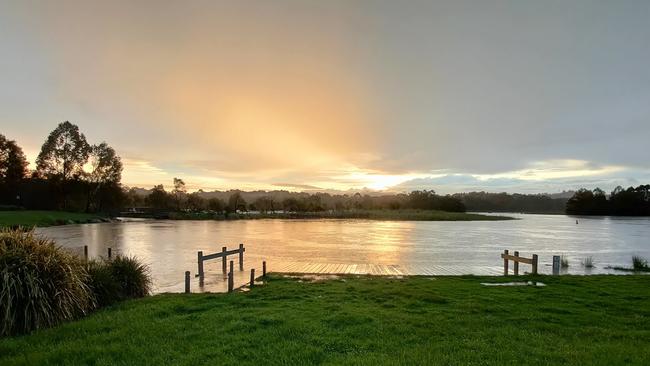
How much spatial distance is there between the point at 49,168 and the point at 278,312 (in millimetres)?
71577

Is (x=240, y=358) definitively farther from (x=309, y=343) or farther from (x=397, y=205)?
(x=397, y=205)

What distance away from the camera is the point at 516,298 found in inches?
367

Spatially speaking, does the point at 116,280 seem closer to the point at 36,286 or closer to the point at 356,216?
the point at 36,286

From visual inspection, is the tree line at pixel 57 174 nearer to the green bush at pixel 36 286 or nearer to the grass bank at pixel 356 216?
the grass bank at pixel 356 216

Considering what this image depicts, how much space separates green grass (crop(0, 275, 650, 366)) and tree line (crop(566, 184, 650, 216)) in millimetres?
130852

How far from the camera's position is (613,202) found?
4798 inches

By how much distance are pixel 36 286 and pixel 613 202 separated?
471 ft

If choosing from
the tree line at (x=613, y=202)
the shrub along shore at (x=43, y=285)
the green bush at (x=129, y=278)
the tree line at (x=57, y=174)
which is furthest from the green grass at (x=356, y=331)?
the tree line at (x=613, y=202)

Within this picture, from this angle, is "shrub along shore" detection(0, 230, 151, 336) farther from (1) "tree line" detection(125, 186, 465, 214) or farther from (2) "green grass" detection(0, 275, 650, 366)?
(1) "tree line" detection(125, 186, 465, 214)

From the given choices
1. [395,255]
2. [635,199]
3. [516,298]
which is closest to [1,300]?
[516,298]

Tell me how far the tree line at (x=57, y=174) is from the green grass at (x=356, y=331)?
216 feet

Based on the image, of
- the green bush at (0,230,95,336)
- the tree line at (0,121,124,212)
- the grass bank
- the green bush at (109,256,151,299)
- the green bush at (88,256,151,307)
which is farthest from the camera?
the grass bank

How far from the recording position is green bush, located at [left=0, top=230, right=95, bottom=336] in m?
6.56

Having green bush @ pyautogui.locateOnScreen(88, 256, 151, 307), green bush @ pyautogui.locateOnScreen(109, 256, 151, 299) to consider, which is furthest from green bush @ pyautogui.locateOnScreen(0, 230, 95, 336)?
green bush @ pyautogui.locateOnScreen(109, 256, 151, 299)
